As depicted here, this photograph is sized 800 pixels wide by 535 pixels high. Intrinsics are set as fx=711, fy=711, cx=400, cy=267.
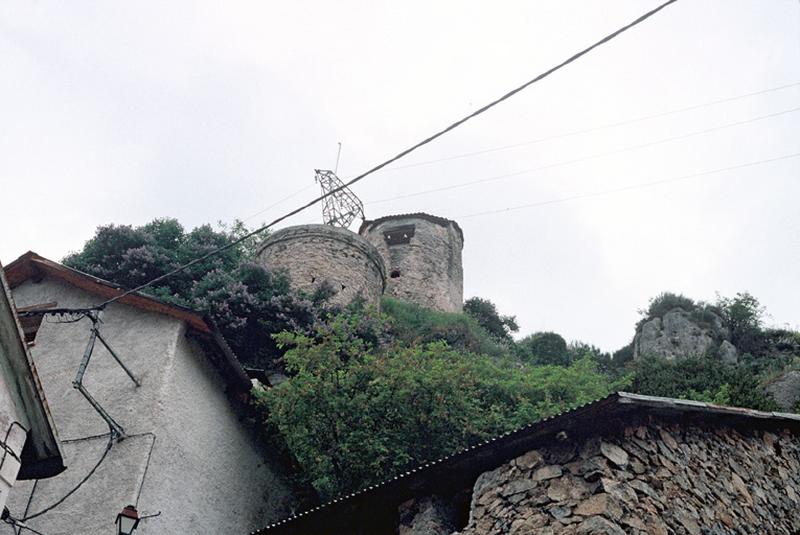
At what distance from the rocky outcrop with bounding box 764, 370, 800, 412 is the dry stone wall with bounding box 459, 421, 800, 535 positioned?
35.4 ft

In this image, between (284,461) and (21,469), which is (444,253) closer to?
(284,461)

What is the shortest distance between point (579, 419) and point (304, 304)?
10.4m

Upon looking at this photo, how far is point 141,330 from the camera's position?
9.87 metres

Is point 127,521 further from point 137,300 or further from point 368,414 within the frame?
point 368,414

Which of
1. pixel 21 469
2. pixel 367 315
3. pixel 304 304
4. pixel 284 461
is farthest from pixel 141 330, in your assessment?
pixel 367 315

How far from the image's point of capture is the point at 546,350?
27531 millimetres

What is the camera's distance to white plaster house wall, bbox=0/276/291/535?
26.1 feet

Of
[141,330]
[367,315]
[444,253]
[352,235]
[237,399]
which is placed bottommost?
[237,399]

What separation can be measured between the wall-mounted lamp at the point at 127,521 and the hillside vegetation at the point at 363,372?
307 cm

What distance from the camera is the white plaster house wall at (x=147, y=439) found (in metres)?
7.95

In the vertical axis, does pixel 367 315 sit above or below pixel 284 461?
above

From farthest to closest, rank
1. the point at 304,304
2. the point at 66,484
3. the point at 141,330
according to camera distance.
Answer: the point at 304,304 → the point at 141,330 → the point at 66,484

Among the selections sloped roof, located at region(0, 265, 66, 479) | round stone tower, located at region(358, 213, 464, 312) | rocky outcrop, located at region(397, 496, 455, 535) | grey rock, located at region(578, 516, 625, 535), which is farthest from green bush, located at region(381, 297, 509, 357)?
sloped roof, located at region(0, 265, 66, 479)

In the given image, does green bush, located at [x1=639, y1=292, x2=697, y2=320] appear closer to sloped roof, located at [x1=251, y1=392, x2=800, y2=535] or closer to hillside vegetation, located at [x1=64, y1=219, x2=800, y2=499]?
hillside vegetation, located at [x1=64, y1=219, x2=800, y2=499]
